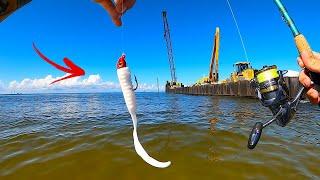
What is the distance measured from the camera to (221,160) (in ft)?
19.8

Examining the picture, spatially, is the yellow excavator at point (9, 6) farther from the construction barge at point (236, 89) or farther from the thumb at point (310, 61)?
the construction barge at point (236, 89)

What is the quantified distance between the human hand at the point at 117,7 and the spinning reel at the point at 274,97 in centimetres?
197

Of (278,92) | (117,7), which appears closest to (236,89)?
(278,92)

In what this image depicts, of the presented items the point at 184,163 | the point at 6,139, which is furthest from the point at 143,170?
the point at 6,139

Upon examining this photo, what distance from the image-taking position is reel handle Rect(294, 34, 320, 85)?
10.7 ft

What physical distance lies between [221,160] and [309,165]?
167 centimetres

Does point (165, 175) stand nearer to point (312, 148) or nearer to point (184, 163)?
point (184, 163)

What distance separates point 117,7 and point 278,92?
7.34ft

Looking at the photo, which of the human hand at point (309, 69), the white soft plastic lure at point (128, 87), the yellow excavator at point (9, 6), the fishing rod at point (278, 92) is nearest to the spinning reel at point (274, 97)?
the fishing rod at point (278, 92)

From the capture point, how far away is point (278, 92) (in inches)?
144

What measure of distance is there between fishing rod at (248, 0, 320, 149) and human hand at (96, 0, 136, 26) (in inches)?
77.9

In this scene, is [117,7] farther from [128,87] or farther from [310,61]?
[310,61]

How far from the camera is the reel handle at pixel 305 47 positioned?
3251 mm

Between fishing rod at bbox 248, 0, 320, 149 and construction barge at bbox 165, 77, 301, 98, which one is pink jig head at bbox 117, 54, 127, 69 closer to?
fishing rod at bbox 248, 0, 320, 149
